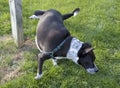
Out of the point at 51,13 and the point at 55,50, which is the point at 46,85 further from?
the point at 51,13

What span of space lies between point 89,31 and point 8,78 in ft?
5.84

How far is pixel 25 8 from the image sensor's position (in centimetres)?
569

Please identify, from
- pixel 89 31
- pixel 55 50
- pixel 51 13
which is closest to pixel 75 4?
pixel 89 31

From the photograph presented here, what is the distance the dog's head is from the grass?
187 mm

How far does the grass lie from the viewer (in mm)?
4051

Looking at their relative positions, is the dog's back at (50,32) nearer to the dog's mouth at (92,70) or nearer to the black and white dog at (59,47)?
the black and white dog at (59,47)

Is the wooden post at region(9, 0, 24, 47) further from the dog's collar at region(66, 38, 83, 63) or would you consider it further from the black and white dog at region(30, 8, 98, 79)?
the dog's collar at region(66, 38, 83, 63)

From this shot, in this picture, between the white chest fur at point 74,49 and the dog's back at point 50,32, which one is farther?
the dog's back at point 50,32

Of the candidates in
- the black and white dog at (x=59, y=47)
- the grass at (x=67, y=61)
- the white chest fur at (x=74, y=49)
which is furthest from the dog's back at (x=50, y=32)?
the grass at (x=67, y=61)

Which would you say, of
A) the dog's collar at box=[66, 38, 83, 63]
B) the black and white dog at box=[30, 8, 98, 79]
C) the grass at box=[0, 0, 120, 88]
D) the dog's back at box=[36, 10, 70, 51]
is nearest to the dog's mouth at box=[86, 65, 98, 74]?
the black and white dog at box=[30, 8, 98, 79]

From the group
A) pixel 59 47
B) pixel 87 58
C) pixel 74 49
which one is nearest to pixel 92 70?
pixel 87 58

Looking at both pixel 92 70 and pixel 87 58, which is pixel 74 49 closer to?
pixel 87 58

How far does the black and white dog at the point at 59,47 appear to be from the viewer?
3.85 meters

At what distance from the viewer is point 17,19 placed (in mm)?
4438
